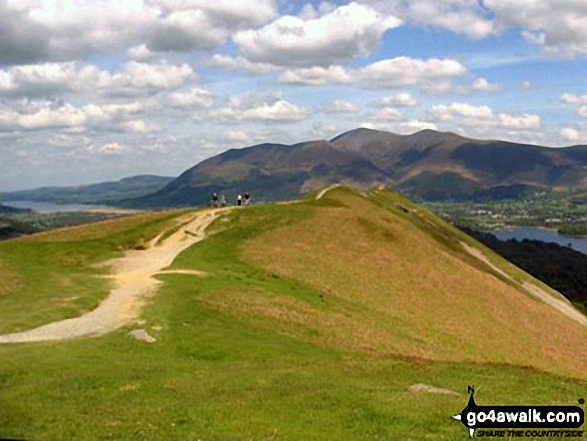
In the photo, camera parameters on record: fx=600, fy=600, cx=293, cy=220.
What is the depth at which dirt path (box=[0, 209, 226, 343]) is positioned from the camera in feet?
119

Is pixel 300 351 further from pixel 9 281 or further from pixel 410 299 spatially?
pixel 410 299

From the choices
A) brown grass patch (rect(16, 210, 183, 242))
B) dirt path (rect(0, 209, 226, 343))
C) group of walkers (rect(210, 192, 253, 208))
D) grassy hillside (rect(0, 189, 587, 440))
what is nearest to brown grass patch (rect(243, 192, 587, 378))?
grassy hillside (rect(0, 189, 587, 440))

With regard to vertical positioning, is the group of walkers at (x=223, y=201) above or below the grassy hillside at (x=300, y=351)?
above

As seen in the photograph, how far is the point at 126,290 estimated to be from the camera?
48.5m

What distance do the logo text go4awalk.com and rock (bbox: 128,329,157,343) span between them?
64.6 ft

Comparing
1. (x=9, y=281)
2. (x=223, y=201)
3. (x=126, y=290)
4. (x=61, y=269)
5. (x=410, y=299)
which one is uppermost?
(x=223, y=201)

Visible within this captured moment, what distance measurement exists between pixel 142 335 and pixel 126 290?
45.9ft

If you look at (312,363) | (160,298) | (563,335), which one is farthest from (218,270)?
(563,335)

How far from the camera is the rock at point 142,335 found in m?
34.8

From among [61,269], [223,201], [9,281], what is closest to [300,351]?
[9,281]

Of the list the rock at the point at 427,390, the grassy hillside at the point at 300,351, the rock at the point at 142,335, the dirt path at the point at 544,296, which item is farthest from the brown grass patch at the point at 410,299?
the dirt path at the point at 544,296

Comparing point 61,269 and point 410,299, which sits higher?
point 61,269

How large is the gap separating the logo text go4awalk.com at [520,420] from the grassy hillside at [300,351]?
0.96 m

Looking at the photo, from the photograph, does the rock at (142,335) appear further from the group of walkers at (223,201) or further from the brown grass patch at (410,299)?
the group of walkers at (223,201)
